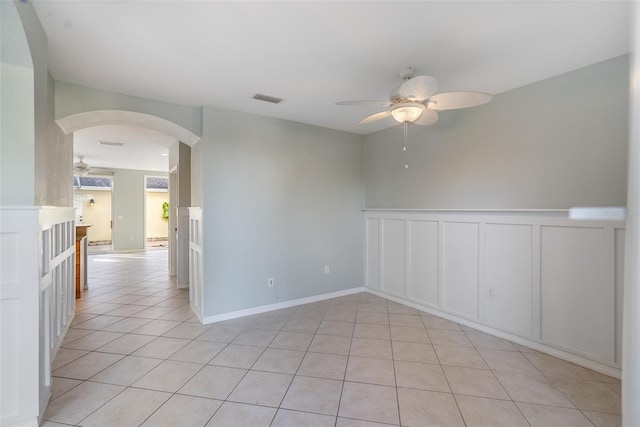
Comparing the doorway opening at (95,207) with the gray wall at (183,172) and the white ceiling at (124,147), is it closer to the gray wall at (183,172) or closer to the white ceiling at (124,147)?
the white ceiling at (124,147)

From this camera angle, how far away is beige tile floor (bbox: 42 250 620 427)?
184 centimetres

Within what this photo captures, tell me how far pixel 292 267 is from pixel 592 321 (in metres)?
3.10

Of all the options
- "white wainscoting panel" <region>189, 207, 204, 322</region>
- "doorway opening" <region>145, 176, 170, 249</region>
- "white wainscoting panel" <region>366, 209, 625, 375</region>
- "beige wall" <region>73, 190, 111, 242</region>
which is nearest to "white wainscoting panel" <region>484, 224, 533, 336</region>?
"white wainscoting panel" <region>366, 209, 625, 375</region>

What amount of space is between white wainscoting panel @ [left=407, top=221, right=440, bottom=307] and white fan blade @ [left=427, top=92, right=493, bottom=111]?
5.72 ft

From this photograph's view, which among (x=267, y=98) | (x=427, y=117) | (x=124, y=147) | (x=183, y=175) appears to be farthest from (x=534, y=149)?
(x=124, y=147)

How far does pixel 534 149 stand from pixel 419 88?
158 centimetres

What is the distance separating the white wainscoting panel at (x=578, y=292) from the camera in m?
2.28

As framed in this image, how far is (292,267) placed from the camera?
3986 mm

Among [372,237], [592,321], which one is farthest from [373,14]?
[372,237]

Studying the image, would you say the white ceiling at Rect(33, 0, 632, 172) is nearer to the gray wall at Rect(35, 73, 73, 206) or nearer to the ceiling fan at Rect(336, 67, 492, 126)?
the ceiling fan at Rect(336, 67, 492, 126)

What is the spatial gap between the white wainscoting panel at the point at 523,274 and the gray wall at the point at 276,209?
90 centimetres

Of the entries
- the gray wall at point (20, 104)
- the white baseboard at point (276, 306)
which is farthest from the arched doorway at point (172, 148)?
the white baseboard at point (276, 306)

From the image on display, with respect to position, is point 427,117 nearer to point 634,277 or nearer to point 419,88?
point 419,88

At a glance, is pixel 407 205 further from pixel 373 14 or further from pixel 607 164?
pixel 373 14
